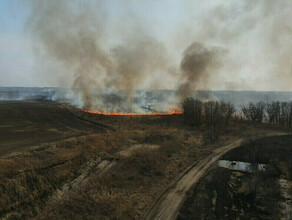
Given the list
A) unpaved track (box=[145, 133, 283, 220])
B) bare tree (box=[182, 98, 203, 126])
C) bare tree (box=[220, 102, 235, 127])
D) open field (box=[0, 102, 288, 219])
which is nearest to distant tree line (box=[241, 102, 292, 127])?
bare tree (box=[220, 102, 235, 127])

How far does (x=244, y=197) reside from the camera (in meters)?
10.1

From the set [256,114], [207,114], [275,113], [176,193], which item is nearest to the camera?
[176,193]

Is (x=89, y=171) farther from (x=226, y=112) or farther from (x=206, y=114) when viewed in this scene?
(x=226, y=112)

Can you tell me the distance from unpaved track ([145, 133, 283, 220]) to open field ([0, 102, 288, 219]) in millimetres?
317

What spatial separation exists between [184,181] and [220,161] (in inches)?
199

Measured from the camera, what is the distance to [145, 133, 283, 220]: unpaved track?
862 cm

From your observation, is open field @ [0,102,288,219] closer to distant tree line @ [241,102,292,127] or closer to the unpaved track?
the unpaved track

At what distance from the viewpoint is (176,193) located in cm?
1041

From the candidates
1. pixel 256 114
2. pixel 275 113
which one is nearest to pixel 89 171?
pixel 256 114

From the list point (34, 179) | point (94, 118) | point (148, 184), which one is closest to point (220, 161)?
point (148, 184)

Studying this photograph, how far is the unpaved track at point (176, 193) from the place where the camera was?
28.3 ft

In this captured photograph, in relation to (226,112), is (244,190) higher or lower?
lower

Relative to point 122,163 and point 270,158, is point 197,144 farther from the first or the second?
point 122,163

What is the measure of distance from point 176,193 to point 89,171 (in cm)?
600
